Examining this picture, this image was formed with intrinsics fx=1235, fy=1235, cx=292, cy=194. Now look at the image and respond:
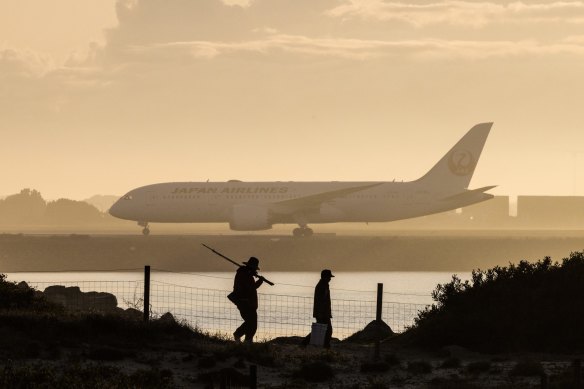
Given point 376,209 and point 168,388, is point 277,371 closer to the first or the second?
point 168,388

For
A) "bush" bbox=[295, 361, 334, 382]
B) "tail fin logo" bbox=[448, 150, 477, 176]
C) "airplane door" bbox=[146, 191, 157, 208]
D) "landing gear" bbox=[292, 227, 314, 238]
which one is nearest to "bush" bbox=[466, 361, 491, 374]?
"bush" bbox=[295, 361, 334, 382]

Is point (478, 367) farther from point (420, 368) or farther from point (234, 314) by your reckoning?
point (234, 314)

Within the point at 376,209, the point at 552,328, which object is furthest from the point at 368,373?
the point at 376,209

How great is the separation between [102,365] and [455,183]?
82.2 meters

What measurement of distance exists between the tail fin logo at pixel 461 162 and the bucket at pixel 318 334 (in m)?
77.4

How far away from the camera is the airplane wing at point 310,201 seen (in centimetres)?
9419

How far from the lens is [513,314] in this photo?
27.7 meters

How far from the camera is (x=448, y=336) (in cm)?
2706

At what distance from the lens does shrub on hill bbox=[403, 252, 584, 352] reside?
88.4 feet

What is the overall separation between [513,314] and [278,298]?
4710 centimetres

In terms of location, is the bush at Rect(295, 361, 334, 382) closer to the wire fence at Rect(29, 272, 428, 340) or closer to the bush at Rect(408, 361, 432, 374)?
the bush at Rect(408, 361, 432, 374)

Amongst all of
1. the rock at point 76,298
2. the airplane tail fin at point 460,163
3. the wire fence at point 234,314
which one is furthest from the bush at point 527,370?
the airplane tail fin at point 460,163

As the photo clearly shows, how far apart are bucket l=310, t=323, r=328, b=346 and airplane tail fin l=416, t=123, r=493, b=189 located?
73789mm

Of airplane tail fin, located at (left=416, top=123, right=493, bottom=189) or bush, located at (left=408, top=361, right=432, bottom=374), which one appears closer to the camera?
bush, located at (left=408, top=361, right=432, bottom=374)
